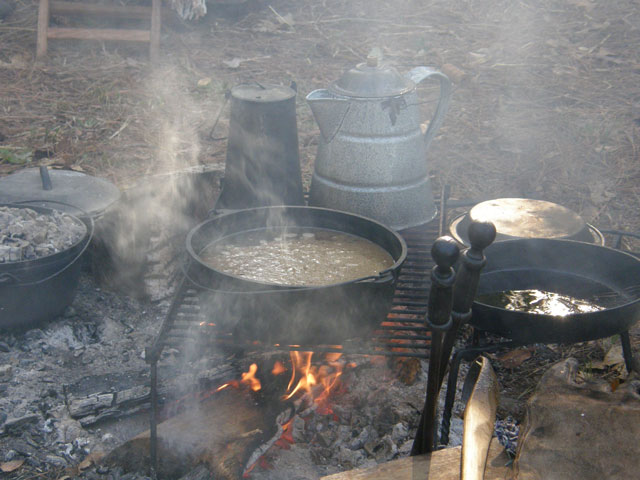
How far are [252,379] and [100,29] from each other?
256 inches

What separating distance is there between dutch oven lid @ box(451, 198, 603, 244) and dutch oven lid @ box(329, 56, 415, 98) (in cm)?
90

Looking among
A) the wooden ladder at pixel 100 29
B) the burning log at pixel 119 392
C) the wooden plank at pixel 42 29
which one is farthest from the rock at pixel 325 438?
the wooden plank at pixel 42 29

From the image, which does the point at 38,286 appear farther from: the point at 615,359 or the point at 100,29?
the point at 100,29

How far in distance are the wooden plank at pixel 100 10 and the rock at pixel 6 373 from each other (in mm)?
6229

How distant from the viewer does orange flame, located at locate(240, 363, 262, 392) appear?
2.89 meters

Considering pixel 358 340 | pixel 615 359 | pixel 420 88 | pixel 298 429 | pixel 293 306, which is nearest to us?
pixel 293 306

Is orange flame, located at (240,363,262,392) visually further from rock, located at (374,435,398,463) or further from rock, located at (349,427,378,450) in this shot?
rock, located at (374,435,398,463)

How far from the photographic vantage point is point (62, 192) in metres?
3.78

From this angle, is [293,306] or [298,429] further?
[298,429]

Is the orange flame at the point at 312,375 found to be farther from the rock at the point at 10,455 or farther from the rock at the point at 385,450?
the rock at the point at 10,455

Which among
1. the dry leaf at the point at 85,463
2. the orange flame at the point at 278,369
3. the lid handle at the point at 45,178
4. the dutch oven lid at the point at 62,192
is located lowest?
the dry leaf at the point at 85,463

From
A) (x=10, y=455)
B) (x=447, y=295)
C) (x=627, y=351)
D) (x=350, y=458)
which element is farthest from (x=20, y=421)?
(x=627, y=351)

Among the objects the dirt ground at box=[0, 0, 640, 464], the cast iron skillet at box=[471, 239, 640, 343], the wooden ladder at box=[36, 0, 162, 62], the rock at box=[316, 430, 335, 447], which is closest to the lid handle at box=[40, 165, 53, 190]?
the dirt ground at box=[0, 0, 640, 464]

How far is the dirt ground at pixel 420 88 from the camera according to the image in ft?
16.6
